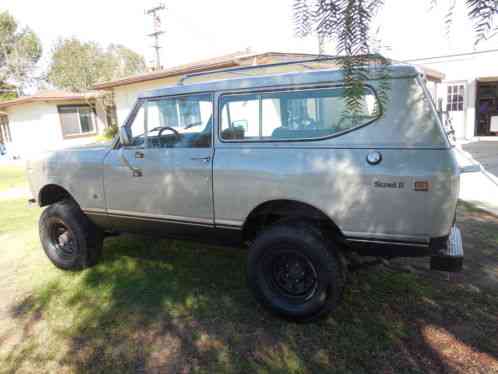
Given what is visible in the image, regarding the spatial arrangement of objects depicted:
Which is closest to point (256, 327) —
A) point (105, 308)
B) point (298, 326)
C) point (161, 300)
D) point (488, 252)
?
point (298, 326)

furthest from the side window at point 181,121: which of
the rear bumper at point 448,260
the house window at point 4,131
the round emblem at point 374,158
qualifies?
the house window at point 4,131

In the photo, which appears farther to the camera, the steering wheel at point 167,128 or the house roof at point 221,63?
the house roof at point 221,63

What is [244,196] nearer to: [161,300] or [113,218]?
[161,300]

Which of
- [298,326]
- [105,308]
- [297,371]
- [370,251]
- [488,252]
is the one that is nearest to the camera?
[297,371]

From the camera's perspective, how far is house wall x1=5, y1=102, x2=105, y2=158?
20.1m

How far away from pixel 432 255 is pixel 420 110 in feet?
3.46

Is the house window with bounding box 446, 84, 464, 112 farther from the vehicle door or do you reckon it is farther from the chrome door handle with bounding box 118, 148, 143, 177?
the chrome door handle with bounding box 118, 148, 143, 177

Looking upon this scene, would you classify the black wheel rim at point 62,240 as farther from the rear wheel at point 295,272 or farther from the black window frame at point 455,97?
the black window frame at point 455,97

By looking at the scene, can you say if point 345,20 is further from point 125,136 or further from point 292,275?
point 125,136

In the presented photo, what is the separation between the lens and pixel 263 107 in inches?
130

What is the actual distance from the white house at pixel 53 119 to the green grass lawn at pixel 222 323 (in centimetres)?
1760

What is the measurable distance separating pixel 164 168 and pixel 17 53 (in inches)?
1545

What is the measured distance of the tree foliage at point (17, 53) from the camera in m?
33.8

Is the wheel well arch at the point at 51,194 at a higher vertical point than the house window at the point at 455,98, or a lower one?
lower
